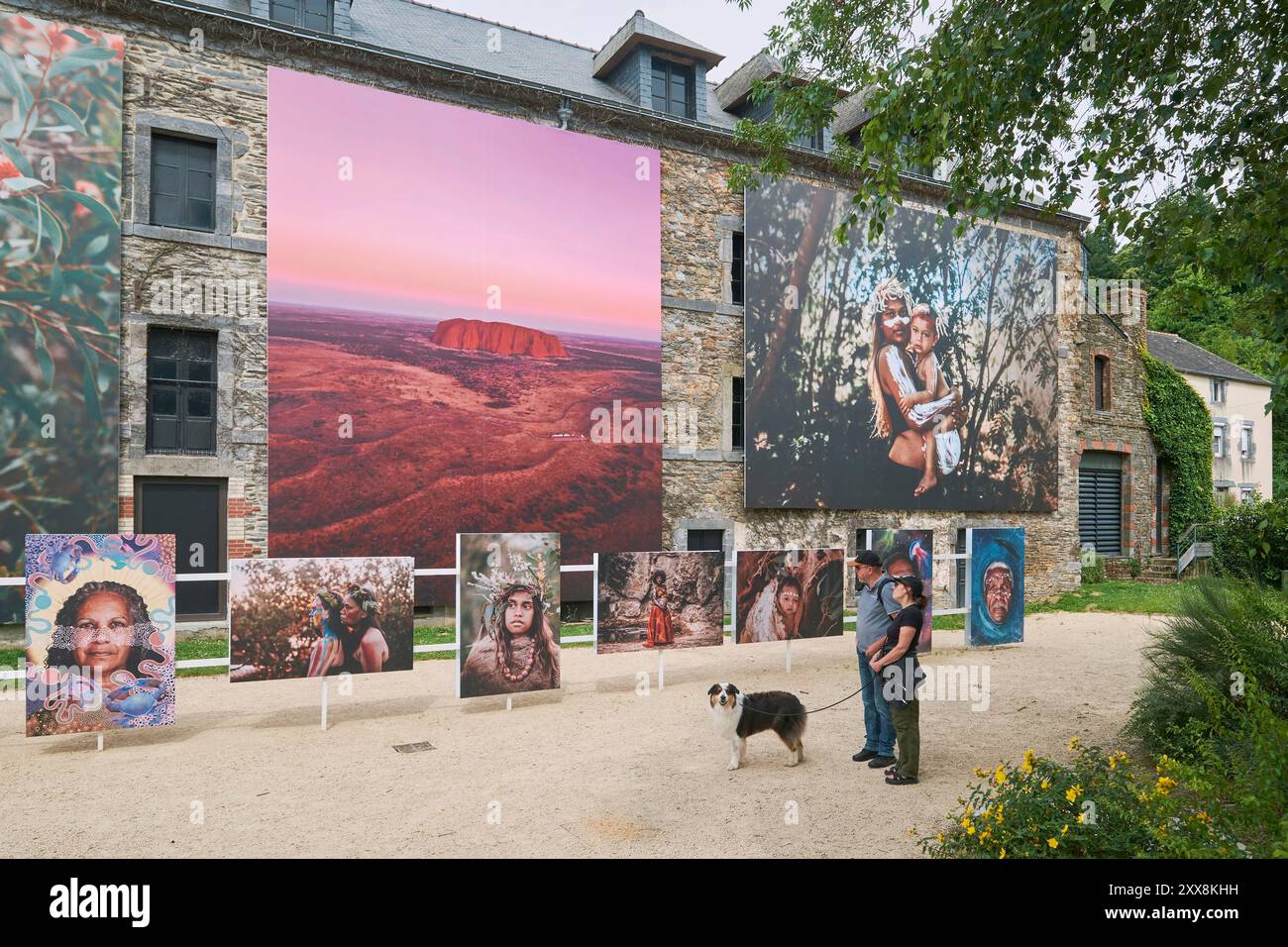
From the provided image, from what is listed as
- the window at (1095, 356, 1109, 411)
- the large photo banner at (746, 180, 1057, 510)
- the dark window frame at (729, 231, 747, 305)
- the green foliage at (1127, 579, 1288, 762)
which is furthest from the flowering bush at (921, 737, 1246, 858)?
the window at (1095, 356, 1109, 411)

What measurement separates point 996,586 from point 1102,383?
585 inches

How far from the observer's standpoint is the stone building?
43.6 ft

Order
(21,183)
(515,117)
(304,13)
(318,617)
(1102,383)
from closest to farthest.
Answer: (318,617) → (21,183) → (304,13) → (515,117) → (1102,383)

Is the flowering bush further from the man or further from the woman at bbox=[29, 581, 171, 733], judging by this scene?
the woman at bbox=[29, 581, 171, 733]

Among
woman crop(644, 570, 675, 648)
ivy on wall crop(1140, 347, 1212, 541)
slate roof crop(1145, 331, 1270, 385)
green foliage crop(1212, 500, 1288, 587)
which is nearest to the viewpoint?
woman crop(644, 570, 675, 648)

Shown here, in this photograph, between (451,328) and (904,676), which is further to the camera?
(451,328)

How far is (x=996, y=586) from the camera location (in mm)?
14023

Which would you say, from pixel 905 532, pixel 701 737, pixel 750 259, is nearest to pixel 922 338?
pixel 750 259

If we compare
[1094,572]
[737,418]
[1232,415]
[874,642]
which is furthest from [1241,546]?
[874,642]

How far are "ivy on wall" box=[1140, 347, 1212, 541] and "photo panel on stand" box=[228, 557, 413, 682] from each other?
25.8 meters

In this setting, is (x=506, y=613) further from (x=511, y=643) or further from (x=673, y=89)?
(x=673, y=89)

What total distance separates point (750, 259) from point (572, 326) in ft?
15.0

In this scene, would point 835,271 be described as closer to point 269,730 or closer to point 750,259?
point 750,259

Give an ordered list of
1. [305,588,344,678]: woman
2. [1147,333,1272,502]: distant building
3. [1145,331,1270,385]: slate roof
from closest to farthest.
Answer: [305,588,344,678]: woman < [1145,331,1270,385]: slate roof < [1147,333,1272,502]: distant building
